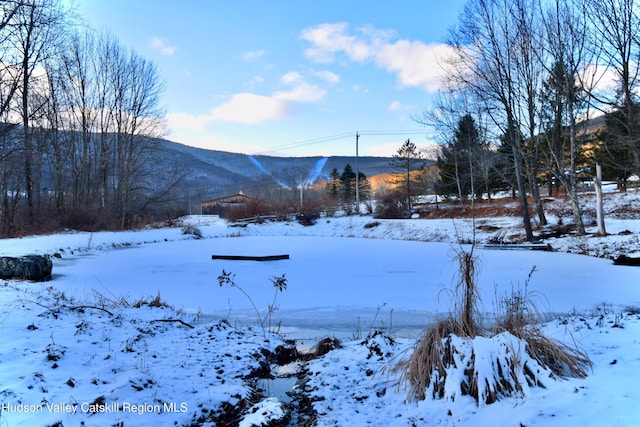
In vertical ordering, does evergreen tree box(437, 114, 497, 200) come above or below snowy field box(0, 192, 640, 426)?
above

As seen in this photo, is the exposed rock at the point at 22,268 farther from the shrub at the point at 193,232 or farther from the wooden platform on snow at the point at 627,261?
the shrub at the point at 193,232

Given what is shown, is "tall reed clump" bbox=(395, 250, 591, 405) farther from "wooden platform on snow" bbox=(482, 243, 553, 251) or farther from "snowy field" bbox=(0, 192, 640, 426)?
"wooden platform on snow" bbox=(482, 243, 553, 251)

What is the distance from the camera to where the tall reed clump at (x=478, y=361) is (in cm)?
270

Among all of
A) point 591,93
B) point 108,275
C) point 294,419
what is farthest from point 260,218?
point 294,419

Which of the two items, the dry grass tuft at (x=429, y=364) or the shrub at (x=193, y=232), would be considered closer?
the dry grass tuft at (x=429, y=364)

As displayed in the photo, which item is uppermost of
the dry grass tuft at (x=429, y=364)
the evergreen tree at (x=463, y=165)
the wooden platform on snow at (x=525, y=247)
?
the evergreen tree at (x=463, y=165)

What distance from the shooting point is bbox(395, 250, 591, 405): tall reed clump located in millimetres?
2701

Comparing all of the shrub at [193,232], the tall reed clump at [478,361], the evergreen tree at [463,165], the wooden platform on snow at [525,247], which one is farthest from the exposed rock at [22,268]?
the evergreen tree at [463,165]

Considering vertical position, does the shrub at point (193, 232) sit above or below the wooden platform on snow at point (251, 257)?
above

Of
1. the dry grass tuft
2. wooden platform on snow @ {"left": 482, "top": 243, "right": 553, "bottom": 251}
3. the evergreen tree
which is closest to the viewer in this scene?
the dry grass tuft

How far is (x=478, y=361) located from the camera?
2.73 meters

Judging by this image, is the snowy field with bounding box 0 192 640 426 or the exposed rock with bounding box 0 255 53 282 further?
the exposed rock with bounding box 0 255 53 282

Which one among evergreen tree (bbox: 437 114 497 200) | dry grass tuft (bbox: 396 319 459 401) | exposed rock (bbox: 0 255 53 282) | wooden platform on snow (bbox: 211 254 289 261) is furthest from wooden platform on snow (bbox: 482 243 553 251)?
exposed rock (bbox: 0 255 53 282)

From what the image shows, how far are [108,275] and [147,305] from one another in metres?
5.07
